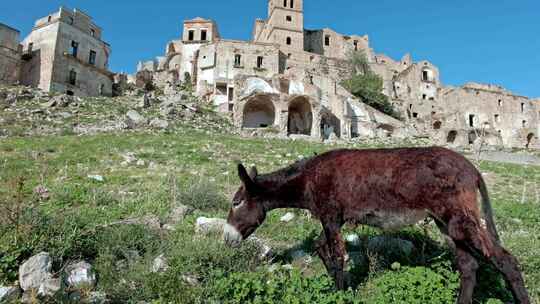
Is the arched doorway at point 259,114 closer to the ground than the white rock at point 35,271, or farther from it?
farther from it

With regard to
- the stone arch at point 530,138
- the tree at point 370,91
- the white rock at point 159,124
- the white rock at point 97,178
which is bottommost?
the white rock at point 97,178

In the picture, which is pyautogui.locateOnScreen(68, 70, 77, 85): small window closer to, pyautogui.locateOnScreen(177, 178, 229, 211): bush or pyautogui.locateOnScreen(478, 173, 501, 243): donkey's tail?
pyautogui.locateOnScreen(177, 178, 229, 211): bush

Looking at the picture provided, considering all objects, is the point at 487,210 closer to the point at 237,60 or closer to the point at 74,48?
the point at 74,48

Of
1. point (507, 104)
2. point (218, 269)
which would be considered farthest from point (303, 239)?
point (507, 104)

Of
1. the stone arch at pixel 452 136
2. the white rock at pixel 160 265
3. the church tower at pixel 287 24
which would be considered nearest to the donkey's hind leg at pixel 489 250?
the white rock at pixel 160 265

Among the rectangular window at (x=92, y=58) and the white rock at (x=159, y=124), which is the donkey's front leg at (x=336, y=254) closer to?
the white rock at (x=159, y=124)

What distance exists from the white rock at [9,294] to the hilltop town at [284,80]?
70.8 feet

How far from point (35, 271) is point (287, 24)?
2486 inches

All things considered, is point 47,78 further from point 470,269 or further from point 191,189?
point 470,269

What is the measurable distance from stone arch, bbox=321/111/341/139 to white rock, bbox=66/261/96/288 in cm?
3786

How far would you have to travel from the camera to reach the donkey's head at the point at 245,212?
17.3 feet

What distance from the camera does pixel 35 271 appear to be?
4.11 metres

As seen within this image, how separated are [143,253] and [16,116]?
23721 millimetres

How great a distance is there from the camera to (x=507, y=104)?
65312mm
